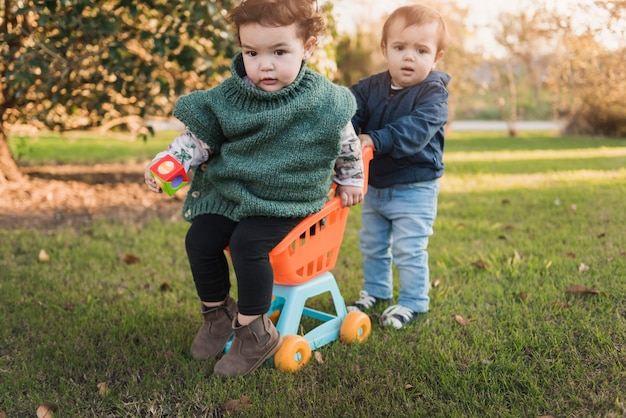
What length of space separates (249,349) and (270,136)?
0.76m

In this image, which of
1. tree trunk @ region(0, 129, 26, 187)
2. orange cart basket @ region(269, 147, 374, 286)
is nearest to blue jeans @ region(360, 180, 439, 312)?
orange cart basket @ region(269, 147, 374, 286)

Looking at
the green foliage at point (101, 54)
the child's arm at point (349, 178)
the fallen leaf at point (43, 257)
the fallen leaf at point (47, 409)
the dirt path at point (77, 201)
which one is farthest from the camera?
the dirt path at point (77, 201)

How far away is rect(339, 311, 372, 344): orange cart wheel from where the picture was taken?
2.53 meters

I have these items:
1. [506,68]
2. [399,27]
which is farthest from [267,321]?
[506,68]

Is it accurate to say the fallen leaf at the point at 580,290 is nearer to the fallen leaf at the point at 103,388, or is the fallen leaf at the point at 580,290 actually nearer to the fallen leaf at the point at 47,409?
the fallen leaf at the point at 103,388

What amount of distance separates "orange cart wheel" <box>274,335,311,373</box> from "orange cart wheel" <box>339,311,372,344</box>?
24 centimetres

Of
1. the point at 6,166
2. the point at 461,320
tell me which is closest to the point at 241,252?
the point at 461,320

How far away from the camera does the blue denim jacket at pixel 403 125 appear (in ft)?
8.29

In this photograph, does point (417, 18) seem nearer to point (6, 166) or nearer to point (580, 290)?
point (580, 290)

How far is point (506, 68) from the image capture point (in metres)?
14.6

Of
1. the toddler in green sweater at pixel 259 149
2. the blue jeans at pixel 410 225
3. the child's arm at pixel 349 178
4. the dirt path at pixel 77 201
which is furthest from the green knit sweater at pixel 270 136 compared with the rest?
the dirt path at pixel 77 201

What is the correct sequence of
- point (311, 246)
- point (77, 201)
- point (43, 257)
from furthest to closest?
Result: 1. point (77, 201)
2. point (43, 257)
3. point (311, 246)

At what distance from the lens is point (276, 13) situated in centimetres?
212

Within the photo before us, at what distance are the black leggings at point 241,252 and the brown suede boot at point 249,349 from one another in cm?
6
